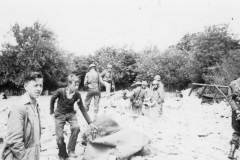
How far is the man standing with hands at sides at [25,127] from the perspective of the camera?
188cm

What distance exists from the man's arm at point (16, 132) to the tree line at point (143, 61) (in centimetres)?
1307

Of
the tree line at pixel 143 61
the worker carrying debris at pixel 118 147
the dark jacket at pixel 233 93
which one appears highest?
the tree line at pixel 143 61

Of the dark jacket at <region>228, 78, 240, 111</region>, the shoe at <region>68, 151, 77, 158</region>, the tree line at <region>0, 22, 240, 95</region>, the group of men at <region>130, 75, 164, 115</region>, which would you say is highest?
the tree line at <region>0, 22, 240, 95</region>

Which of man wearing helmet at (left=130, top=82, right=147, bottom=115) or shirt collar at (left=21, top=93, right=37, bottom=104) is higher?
shirt collar at (left=21, top=93, right=37, bottom=104)

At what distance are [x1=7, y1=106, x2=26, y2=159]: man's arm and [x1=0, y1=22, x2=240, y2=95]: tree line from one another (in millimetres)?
13067

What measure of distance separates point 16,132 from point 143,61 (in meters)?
23.8

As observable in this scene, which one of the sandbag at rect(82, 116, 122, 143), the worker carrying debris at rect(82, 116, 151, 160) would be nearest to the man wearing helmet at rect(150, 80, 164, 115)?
the sandbag at rect(82, 116, 122, 143)

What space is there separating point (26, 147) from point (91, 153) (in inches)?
72.6

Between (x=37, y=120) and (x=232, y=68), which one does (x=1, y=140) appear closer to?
(x=37, y=120)

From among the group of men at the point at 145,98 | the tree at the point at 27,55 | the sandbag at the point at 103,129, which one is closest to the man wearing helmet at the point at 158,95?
the group of men at the point at 145,98

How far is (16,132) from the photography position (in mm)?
1883

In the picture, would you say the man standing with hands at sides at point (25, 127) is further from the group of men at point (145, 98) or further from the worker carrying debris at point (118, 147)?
the group of men at point (145, 98)

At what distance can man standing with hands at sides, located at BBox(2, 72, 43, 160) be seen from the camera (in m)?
1.88

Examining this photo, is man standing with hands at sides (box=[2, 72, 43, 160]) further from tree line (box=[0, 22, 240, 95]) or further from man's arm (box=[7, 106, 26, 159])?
tree line (box=[0, 22, 240, 95])
